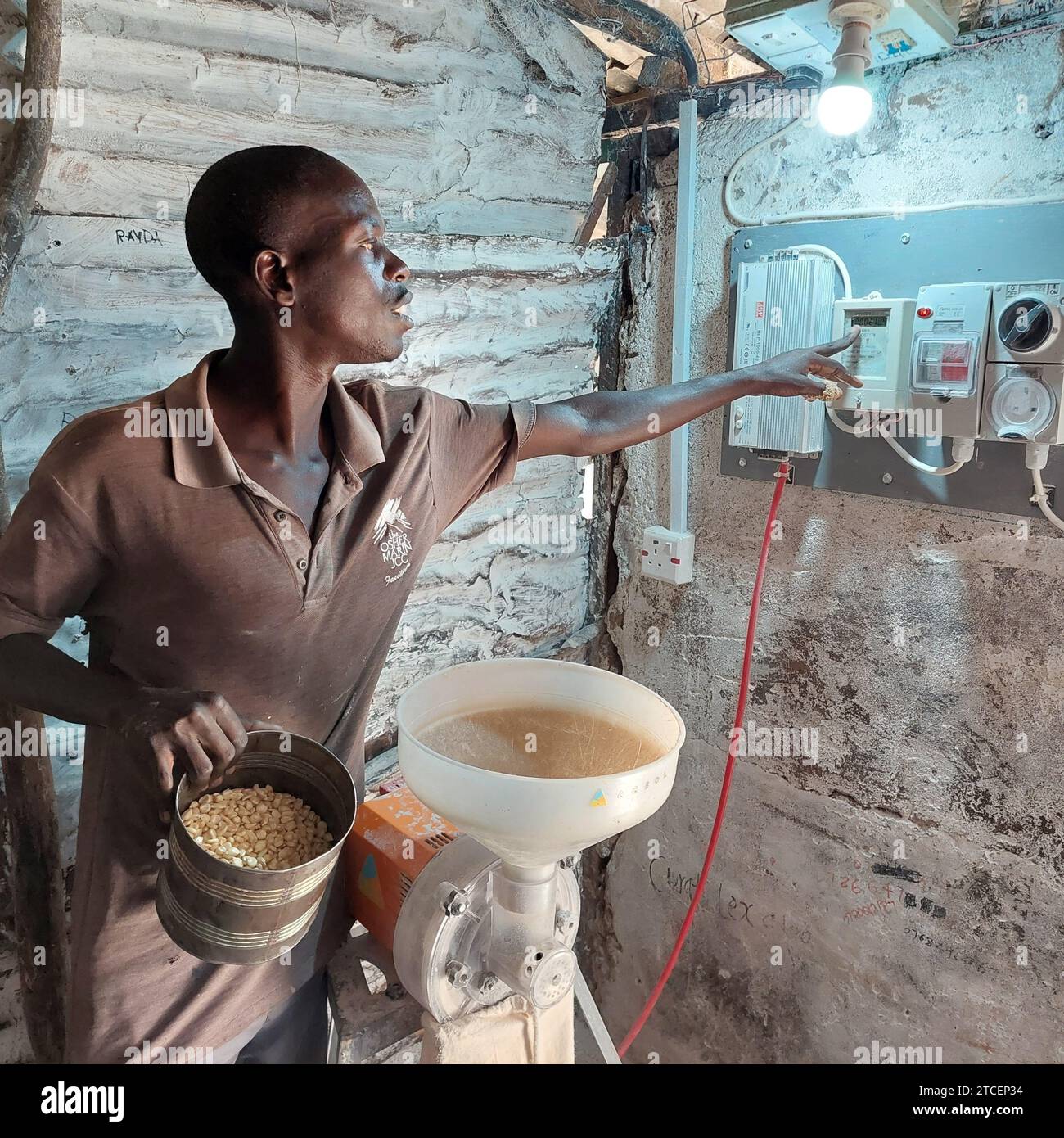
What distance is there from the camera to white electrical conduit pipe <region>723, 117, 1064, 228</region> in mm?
1249

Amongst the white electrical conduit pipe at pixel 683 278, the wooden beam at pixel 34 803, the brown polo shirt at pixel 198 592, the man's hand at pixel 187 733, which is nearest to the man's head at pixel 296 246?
the brown polo shirt at pixel 198 592

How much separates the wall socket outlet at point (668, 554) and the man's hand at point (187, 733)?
105 cm

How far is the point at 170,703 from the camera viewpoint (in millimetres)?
862

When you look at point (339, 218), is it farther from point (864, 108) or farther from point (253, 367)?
point (864, 108)

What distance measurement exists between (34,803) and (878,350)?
130 centimetres

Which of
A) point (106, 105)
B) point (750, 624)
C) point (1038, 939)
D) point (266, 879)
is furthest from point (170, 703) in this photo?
Result: point (1038, 939)

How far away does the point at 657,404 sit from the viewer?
1.28 metres

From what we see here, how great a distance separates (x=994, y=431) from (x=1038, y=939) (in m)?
0.80

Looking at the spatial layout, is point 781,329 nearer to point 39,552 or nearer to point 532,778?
point 532,778

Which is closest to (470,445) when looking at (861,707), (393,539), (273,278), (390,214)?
(393,539)

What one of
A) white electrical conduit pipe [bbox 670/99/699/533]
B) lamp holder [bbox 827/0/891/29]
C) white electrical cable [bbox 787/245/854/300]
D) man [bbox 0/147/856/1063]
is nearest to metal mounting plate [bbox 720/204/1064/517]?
white electrical cable [bbox 787/245/854/300]

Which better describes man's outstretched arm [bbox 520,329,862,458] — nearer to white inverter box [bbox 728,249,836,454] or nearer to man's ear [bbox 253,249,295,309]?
white inverter box [bbox 728,249,836,454]

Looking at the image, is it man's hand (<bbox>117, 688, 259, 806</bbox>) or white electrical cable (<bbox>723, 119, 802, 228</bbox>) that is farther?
white electrical cable (<bbox>723, 119, 802, 228</bbox>)

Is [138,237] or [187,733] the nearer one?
[187,733]
